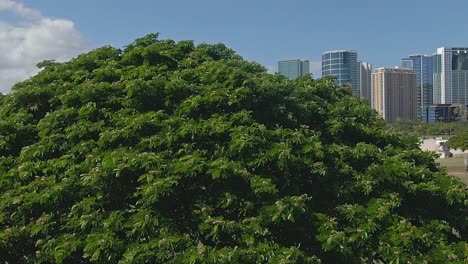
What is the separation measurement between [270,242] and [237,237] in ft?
0.99

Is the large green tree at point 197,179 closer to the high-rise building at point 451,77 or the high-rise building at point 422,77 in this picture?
the high-rise building at point 422,77

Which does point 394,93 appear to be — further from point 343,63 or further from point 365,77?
point 343,63

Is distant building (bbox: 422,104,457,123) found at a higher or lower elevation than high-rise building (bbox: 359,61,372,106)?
lower

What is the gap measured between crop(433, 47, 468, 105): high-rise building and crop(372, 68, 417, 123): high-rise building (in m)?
26.2

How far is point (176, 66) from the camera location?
6965 millimetres

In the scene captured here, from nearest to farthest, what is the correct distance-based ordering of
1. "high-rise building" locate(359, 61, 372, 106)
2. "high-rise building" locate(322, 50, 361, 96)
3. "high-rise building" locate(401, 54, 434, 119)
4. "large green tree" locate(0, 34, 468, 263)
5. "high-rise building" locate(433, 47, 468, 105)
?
1. "large green tree" locate(0, 34, 468, 263)
2. "high-rise building" locate(322, 50, 361, 96)
3. "high-rise building" locate(359, 61, 372, 106)
4. "high-rise building" locate(401, 54, 434, 119)
5. "high-rise building" locate(433, 47, 468, 105)

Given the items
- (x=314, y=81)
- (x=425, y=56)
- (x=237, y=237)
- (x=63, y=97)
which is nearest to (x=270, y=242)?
(x=237, y=237)

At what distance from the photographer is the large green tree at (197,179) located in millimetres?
4801

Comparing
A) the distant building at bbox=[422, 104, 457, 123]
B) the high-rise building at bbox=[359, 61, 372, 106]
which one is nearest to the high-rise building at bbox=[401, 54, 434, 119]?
the distant building at bbox=[422, 104, 457, 123]

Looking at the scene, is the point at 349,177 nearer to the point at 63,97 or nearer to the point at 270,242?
the point at 270,242

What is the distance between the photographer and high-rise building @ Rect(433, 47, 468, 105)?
125875mm

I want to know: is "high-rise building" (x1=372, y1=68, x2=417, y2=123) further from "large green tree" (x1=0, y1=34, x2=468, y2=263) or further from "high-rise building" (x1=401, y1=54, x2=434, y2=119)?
"large green tree" (x1=0, y1=34, x2=468, y2=263)

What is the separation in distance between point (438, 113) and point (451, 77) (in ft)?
101

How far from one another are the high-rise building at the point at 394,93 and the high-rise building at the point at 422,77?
3421mm
